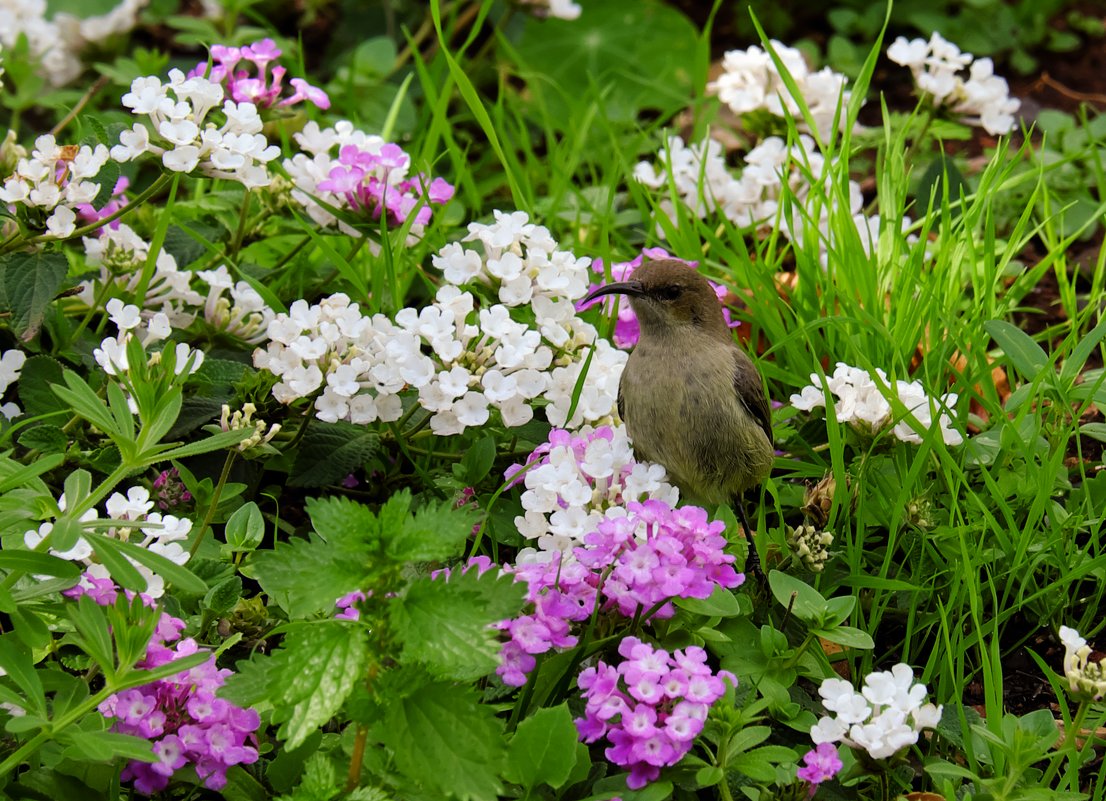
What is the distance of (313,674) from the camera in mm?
1924

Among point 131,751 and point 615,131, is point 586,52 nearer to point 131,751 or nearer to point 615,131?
point 615,131

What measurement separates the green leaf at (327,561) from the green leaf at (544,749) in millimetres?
398

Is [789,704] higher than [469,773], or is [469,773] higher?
[469,773]

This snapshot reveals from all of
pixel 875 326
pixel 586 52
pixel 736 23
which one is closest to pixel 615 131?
pixel 586 52

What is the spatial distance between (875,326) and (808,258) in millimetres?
407

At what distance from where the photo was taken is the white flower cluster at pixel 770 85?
4250 millimetres

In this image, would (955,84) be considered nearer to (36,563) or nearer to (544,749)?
(544,749)

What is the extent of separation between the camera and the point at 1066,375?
9.66ft

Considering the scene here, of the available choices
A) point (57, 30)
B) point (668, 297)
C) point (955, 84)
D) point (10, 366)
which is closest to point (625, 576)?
point (668, 297)

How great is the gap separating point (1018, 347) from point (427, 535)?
157 centimetres

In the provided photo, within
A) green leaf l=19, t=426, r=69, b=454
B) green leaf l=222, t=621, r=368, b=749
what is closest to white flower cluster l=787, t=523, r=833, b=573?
green leaf l=222, t=621, r=368, b=749

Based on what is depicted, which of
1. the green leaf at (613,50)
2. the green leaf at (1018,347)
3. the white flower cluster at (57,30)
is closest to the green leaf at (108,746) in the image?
the green leaf at (1018,347)

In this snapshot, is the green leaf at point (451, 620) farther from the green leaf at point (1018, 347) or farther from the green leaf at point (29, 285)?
the green leaf at point (1018, 347)

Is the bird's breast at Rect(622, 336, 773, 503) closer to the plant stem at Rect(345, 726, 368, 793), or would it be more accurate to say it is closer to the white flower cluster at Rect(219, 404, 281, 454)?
the white flower cluster at Rect(219, 404, 281, 454)
